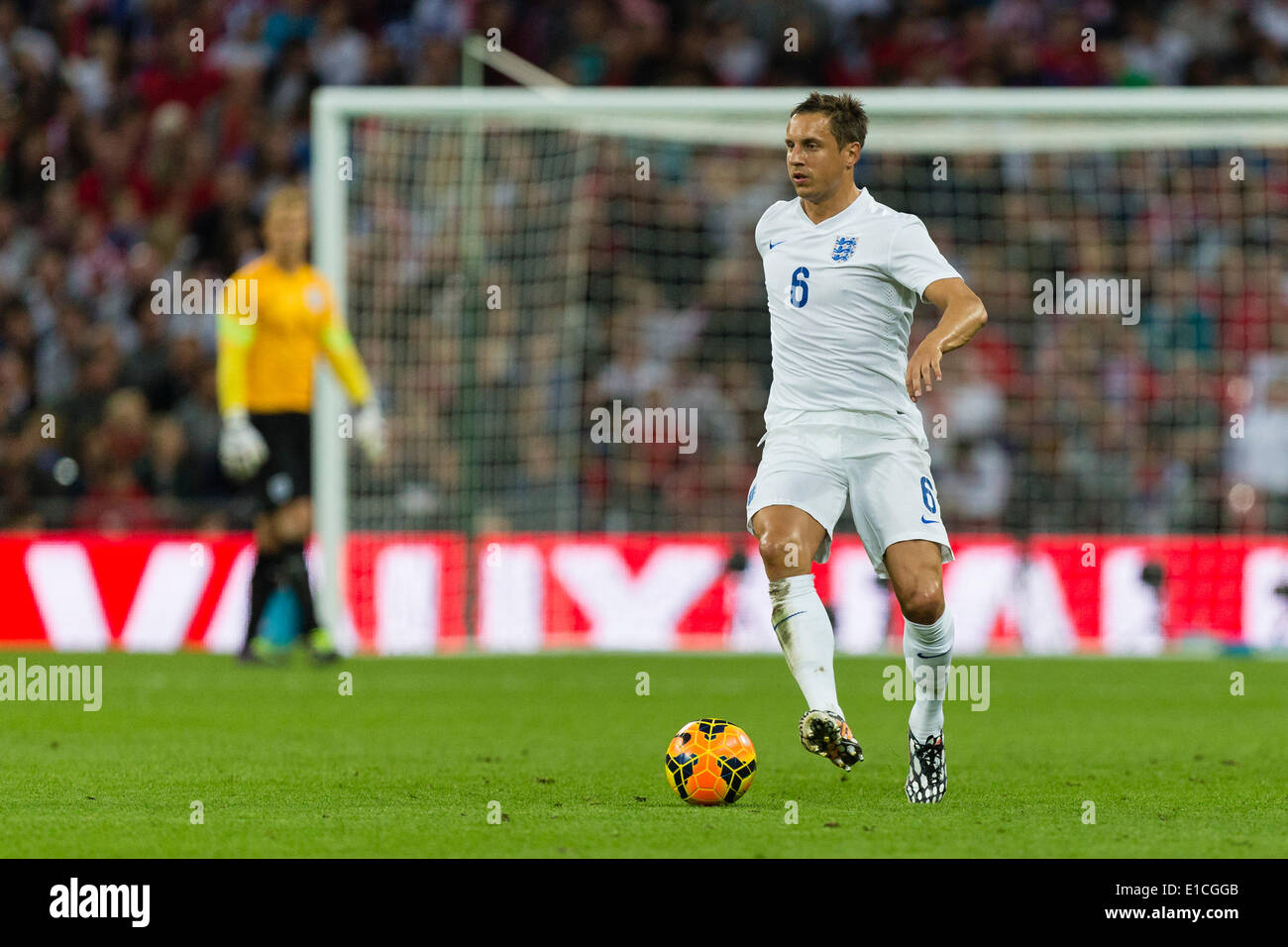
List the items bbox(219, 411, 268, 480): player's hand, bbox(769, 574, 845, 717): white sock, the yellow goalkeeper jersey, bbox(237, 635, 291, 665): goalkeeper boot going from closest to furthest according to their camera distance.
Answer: bbox(769, 574, 845, 717): white sock, bbox(219, 411, 268, 480): player's hand, the yellow goalkeeper jersey, bbox(237, 635, 291, 665): goalkeeper boot

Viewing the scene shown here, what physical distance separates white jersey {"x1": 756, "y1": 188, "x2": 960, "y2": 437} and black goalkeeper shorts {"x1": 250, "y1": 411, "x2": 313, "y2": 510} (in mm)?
6113

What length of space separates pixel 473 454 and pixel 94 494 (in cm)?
332

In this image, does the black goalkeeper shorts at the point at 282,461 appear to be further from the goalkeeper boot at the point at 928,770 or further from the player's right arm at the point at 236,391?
the goalkeeper boot at the point at 928,770

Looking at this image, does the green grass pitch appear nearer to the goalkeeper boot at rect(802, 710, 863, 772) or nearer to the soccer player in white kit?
the goalkeeper boot at rect(802, 710, 863, 772)

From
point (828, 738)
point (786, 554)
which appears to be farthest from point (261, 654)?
point (828, 738)

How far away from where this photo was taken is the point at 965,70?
1972 cm

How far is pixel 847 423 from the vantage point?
6980 mm

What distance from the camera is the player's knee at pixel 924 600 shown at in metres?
6.77

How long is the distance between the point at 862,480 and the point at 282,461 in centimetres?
645

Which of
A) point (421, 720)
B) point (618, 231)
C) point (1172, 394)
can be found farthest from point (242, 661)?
point (1172, 394)

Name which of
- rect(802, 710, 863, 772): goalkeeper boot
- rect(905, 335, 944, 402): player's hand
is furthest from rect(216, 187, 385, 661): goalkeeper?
rect(905, 335, 944, 402): player's hand

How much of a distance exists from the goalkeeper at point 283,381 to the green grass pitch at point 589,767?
25.7 inches

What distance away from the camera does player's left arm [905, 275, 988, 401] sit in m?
6.30
